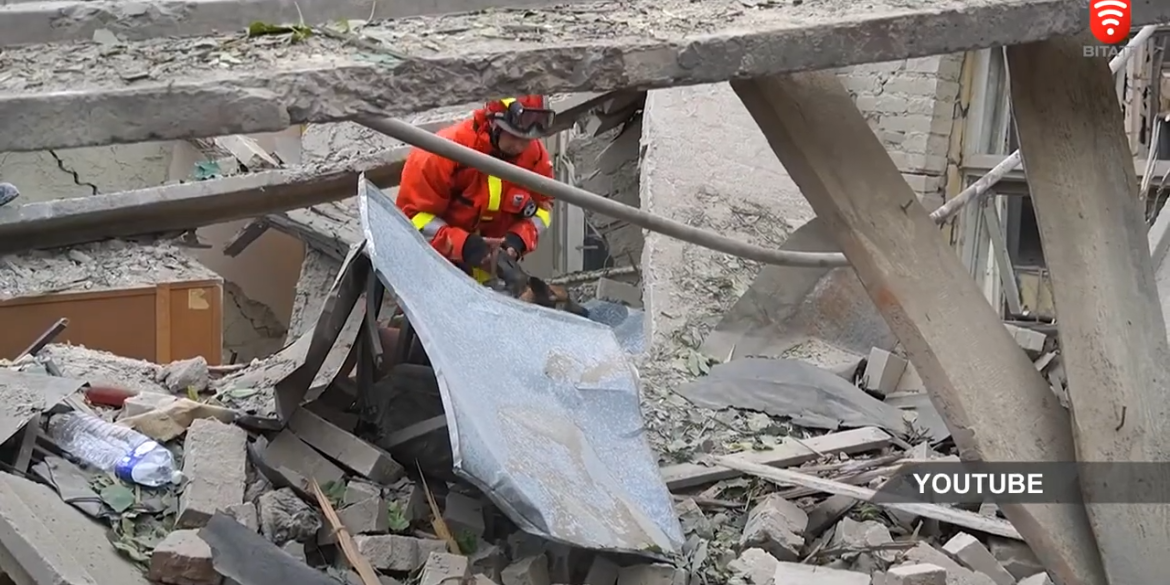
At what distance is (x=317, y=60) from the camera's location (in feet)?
4.90

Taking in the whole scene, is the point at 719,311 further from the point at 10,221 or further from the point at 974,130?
the point at 10,221

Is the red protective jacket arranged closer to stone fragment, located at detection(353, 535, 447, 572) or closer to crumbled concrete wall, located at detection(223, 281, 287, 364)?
stone fragment, located at detection(353, 535, 447, 572)

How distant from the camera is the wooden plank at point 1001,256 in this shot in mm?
5590

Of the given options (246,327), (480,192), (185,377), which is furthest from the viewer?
(246,327)

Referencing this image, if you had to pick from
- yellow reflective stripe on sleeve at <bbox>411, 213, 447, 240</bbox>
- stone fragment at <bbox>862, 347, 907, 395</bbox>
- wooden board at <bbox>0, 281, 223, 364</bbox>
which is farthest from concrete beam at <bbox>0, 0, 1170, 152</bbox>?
wooden board at <bbox>0, 281, 223, 364</bbox>

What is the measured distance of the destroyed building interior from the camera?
1.73m

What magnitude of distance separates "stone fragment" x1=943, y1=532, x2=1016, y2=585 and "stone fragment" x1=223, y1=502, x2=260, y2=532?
7.58ft

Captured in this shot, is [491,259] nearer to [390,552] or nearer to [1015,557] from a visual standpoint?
[390,552]

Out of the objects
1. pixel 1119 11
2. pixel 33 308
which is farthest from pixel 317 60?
pixel 33 308

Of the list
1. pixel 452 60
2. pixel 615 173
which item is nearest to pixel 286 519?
pixel 452 60

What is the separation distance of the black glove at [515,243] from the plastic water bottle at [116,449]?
5.84ft

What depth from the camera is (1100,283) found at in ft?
7.67

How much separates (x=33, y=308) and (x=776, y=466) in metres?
4.02

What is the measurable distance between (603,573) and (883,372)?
230 centimetres
